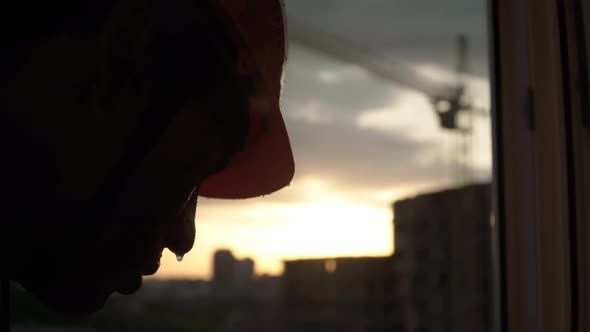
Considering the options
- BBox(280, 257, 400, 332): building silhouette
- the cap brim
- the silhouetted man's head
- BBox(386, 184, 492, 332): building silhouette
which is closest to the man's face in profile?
the silhouetted man's head

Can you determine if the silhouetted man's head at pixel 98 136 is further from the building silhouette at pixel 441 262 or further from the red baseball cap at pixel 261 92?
the building silhouette at pixel 441 262

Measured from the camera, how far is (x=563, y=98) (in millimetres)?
1298

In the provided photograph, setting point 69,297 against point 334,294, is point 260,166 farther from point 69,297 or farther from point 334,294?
point 334,294

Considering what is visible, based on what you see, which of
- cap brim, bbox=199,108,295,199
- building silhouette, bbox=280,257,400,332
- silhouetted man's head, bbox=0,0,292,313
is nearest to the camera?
silhouetted man's head, bbox=0,0,292,313

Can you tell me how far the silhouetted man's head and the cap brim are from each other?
0.34 feet

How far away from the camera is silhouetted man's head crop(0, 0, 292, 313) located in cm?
46

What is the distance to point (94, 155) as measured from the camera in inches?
18.7

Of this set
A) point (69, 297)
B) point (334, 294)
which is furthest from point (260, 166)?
point (334, 294)

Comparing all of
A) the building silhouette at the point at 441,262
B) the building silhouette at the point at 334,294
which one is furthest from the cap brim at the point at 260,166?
the building silhouette at the point at 334,294

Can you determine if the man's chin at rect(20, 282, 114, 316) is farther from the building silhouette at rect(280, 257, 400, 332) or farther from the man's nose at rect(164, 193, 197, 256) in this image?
the building silhouette at rect(280, 257, 400, 332)

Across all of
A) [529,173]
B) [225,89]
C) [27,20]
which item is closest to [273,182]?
[225,89]

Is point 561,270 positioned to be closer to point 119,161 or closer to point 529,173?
point 529,173

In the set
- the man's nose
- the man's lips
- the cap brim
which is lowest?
the man's lips

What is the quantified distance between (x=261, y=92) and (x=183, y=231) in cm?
13
